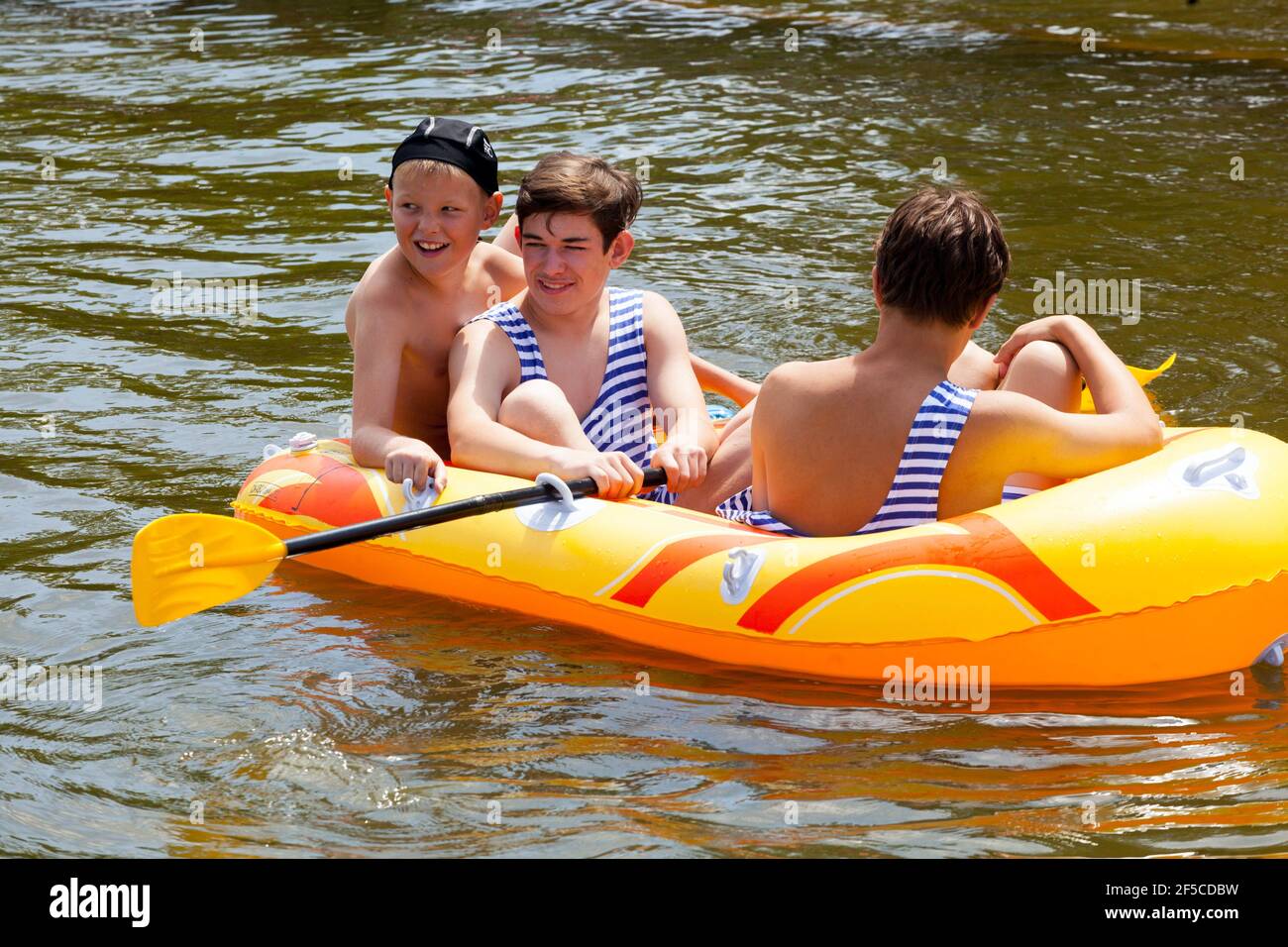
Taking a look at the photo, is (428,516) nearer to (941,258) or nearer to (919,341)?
(919,341)

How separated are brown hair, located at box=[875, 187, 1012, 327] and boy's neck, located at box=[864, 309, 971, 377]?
2cm

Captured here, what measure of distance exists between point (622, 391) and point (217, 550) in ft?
3.73

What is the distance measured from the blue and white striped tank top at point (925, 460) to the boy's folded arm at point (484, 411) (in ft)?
2.38

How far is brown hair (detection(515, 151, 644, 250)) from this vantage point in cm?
403

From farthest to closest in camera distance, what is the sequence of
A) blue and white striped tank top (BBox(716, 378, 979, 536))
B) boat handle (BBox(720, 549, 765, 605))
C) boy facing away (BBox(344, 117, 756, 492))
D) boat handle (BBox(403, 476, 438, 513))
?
boy facing away (BBox(344, 117, 756, 492)), boat handle (BBox(403, 476, 438, 513)), boat handle (BBox(720, 549, 765, 605)), blue and white striped tank top (BBox(716, 378, 979, 536))

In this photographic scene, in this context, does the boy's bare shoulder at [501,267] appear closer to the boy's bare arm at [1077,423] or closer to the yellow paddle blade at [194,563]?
the yellow paddle blade at [194,563]

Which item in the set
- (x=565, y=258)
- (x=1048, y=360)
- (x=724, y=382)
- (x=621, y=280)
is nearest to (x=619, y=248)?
(x=565, y=258)

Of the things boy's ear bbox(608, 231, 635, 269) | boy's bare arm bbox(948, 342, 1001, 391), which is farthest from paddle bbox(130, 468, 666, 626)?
boy's bare arm bbox(948, 342, 1001, 391)

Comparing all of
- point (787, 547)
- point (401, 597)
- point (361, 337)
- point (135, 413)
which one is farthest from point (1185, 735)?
point (135, 413)

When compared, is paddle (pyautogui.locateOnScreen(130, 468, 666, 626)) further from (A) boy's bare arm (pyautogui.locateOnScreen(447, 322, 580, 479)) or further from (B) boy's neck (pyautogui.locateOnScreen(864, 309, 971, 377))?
(B) boy's neck (pyautogui.locateOnScreen(864, 309, 971, 377))

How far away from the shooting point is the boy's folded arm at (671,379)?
416 cm

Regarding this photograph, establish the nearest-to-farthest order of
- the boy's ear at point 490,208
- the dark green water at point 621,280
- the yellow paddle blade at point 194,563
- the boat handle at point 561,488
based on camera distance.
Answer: the dark green water at point 621,280 → the yellow paddle blade at point 194,563 → the boat handle at point 561,488 → the boy's ear at point 490,208

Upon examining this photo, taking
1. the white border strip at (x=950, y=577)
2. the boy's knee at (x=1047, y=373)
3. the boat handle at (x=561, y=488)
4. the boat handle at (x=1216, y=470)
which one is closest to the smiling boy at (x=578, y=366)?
the boat handle at (x=561, y=488)
